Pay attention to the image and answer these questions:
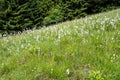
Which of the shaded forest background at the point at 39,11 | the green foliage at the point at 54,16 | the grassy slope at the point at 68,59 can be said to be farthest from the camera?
the green foliage at the point at 54,16

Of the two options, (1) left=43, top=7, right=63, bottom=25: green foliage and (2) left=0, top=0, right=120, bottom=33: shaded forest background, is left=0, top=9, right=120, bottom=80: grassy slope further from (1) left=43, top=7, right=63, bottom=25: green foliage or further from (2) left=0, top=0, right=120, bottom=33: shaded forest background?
(1) left=43, top=7, right=63, bottom=25: green foliage

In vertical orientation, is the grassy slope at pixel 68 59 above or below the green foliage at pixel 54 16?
above

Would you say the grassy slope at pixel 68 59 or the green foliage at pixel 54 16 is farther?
the green foliage at pixel 54 16

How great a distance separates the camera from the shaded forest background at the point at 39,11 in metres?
25.9

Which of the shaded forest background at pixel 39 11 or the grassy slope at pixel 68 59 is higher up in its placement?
the grassy slope at pixel 68 59

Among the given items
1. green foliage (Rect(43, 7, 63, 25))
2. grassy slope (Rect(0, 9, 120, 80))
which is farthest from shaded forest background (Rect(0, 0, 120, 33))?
grassy slope (Rect(0, 9, 120, 80))

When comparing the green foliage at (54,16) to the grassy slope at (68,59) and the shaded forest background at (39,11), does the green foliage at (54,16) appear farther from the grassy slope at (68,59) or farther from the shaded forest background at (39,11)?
the grassy slope at (68,59)

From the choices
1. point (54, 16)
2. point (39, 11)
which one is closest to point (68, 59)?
point (54, 16)

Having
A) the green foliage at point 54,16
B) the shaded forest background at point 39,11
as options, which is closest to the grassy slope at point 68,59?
the shaded forest background at point 39,11

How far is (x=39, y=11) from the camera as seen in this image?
27.5 m

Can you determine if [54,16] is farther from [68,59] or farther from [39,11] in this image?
[68,59]

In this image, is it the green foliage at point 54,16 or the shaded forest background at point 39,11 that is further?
the green foliage at point 54,16

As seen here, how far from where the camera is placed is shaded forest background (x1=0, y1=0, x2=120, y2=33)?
25.9m

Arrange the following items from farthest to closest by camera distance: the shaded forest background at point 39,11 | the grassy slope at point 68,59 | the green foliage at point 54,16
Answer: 1. the green foliage at point 54,16
2. the shaded forest background at point 39,11
3. the grassy slope at point 68,59
